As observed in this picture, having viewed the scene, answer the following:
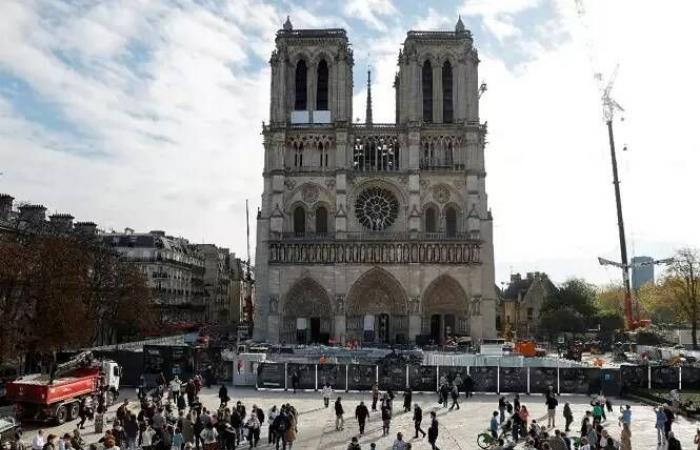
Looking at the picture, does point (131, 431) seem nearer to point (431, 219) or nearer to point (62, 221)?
point (62, 221)

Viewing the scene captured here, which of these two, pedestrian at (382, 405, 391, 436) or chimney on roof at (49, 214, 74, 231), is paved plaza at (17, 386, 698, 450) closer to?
pedestrian at (382, 405, 391, 436)

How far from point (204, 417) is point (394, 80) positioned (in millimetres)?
61123

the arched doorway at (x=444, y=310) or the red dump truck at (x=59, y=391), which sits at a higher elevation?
the arched doorway at (x=444, y=310)

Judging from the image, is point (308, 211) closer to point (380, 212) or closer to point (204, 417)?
point (380, 212)

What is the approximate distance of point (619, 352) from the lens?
5138cm

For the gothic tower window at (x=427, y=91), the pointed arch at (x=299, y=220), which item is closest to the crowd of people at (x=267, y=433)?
the pointed arch at (x=299, y=220)

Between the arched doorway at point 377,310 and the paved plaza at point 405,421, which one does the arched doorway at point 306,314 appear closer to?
the arched doorway at point 377,310

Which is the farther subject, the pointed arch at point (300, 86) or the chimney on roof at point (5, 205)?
the pointed arch at point (300, 86)

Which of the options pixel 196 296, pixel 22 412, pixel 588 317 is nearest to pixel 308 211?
pixel 196 296

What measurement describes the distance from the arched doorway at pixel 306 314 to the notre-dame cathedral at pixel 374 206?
0.32ft

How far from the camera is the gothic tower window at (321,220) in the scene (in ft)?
214

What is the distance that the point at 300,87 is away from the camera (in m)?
67.2

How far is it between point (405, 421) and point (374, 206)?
38669mm

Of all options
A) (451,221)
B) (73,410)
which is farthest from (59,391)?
(451,221)
